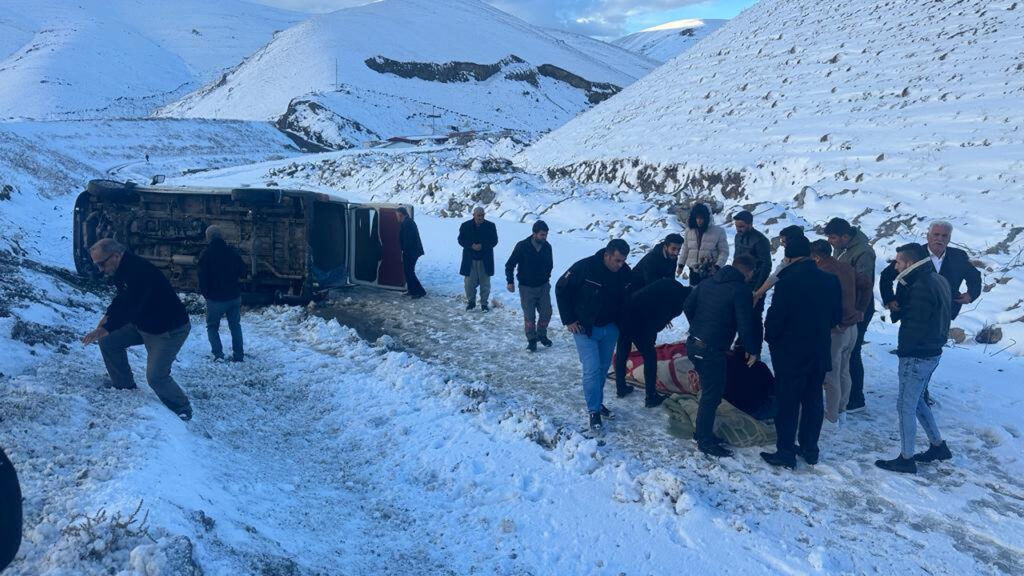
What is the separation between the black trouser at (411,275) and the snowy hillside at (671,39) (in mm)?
161355

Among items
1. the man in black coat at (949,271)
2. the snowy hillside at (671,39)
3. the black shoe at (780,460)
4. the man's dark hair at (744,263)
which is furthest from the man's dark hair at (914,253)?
the snowy hillside at (671,39)

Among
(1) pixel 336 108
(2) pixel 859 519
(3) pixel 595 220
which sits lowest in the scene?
(2) pixel 859 519

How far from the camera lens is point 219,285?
807 centimetres

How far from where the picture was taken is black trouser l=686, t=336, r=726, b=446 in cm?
578

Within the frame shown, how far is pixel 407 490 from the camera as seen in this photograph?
17.9 feet

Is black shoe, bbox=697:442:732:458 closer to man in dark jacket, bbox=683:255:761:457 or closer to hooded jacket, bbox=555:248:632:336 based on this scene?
man in dark jacket, bbox=683:255:761:457

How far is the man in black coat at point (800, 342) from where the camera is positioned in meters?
5.47

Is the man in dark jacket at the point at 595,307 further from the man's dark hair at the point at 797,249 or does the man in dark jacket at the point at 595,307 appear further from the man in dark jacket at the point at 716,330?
the man's dark hair at the point at 797,249

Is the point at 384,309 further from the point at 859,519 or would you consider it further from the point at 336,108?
the point at 336,108

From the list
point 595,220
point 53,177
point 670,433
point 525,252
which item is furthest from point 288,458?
point 53,177

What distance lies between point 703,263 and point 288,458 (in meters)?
5.32

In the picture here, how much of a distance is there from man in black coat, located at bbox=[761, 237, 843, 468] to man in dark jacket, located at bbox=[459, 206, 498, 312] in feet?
19.4

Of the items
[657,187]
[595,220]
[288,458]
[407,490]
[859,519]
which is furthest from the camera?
[657,187]

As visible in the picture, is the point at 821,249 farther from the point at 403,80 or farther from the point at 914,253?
the point at 403,80
